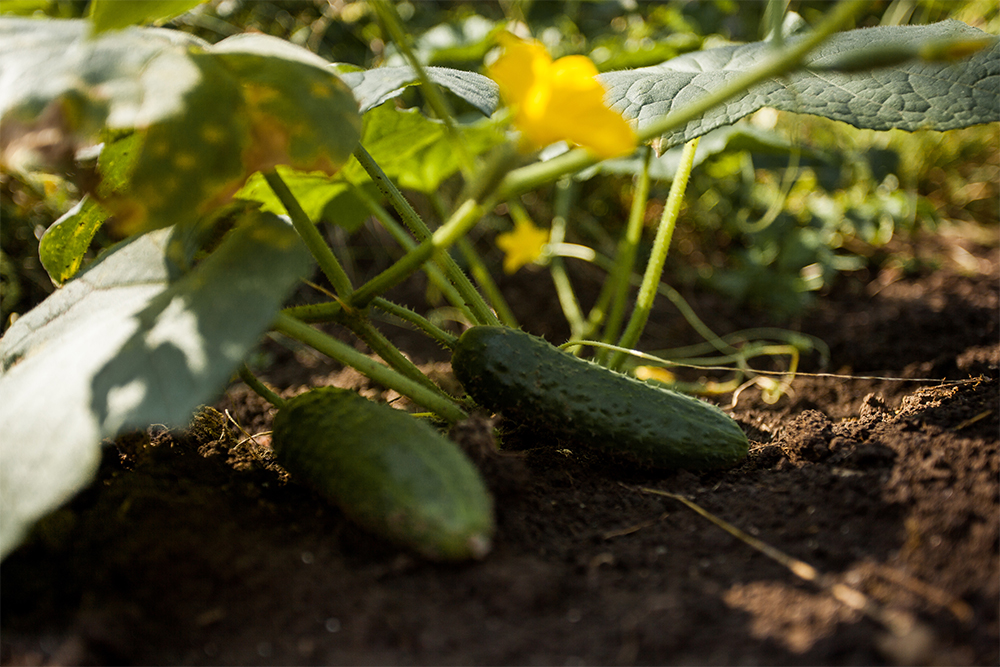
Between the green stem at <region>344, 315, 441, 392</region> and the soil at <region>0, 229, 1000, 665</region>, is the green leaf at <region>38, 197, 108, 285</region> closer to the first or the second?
the soil at <region>0, 229, 1000, 665</region>

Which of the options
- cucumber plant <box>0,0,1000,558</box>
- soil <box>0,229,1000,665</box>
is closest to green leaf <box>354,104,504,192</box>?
cucumber plant <box>0,0,1000,558</box>

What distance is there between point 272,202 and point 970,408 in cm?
152

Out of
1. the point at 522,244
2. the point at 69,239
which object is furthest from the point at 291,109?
the point at 69,239

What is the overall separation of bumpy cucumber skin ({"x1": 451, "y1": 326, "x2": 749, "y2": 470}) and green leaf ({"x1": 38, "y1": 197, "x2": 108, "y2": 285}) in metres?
0.74

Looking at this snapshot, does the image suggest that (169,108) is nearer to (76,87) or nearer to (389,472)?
(76,87)

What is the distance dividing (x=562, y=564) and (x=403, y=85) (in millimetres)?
900

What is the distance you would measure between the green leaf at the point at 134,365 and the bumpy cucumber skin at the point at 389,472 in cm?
23

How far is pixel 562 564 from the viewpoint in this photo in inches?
38.1

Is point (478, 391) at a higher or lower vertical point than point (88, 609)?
lower

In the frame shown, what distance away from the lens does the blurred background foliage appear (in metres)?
2.62

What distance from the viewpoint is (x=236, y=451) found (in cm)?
125

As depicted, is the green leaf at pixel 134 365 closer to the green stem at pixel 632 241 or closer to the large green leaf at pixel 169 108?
the large green leaf at pixel 169 108

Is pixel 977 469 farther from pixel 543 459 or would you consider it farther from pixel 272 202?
pixel 272 202

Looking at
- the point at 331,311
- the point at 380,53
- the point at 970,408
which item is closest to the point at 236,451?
the point at 331,311
